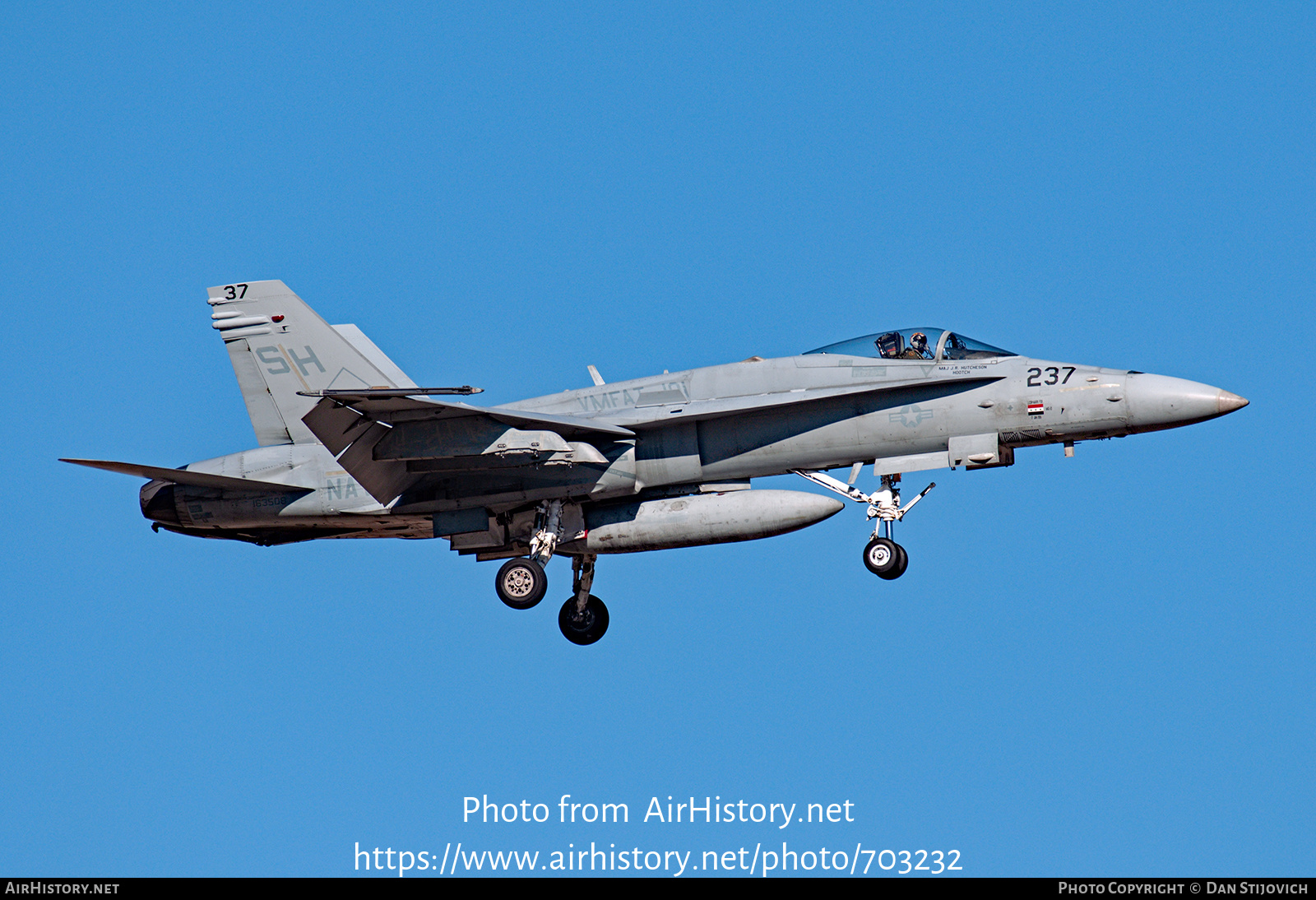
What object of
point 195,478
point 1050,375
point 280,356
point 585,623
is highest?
point 280,356

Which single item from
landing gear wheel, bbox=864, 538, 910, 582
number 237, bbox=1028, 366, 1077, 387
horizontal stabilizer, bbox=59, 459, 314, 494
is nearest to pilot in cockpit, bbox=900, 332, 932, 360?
number 237, bbox=1028, 366, 1077, 387

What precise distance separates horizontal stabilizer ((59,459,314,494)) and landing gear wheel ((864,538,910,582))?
7111mm

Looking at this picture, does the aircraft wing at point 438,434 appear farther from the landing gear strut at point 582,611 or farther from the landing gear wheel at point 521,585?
the landing gear strut at point 582,611

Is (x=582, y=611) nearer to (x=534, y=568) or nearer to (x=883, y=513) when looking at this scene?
(x=534, y=568)

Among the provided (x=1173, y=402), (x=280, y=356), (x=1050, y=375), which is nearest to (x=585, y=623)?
(x=280, y=356)

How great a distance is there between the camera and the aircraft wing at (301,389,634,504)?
736 inches

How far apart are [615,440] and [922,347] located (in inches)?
153

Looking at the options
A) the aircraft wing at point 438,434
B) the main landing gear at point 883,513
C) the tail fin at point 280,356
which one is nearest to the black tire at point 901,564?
the main landing gear at point 883,513

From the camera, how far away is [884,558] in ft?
63.9

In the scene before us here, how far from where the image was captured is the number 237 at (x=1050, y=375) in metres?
19.2

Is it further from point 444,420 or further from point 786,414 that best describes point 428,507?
point 786,414

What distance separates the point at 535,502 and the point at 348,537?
3.04 m

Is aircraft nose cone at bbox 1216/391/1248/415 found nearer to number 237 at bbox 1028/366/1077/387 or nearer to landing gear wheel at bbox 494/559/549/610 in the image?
number 237 at bbox 1028/366/1077/387

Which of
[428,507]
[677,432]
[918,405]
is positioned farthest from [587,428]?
[918,405]
